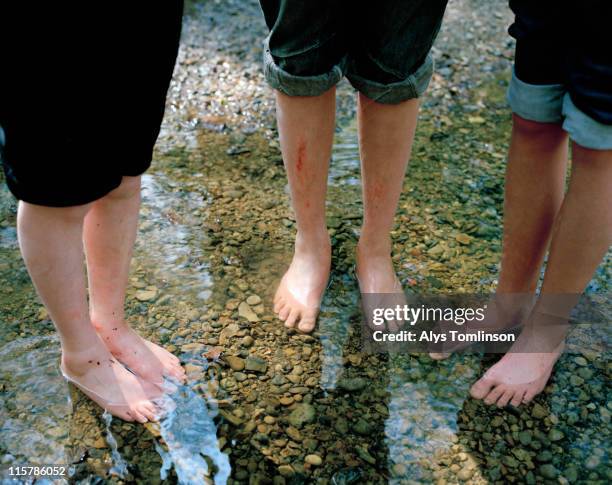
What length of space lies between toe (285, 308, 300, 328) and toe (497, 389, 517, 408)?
639mm

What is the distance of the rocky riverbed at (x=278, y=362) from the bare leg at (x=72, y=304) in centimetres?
6

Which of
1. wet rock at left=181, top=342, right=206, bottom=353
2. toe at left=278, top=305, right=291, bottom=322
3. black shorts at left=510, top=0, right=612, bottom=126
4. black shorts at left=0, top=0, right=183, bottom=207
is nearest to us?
black shorts at left=0, top=0, right=183, bottom=207

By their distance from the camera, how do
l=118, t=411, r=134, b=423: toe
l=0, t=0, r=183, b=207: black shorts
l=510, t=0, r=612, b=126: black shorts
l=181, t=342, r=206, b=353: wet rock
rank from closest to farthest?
1. l=0, t=0, r=183, b=207: black shorts
2. l=510, t=0, r=612, b=126: black shorts
3. l=118, t=411, r=134, b=423: toe
4. l=181, t=342, r=206, b=353: wet rock

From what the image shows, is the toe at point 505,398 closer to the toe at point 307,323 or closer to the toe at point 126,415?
the toe at point 307,323

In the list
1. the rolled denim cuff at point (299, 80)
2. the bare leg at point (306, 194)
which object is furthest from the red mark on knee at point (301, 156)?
the rolled denim cuff at point (299, 80)

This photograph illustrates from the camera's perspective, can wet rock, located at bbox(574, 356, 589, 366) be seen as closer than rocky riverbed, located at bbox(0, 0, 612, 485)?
No

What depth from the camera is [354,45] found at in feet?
5.92

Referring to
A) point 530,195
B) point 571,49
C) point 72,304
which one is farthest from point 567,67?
point 72,304

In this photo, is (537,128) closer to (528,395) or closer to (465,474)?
(528,395)

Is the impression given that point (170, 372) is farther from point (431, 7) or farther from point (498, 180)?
point (498, 180)

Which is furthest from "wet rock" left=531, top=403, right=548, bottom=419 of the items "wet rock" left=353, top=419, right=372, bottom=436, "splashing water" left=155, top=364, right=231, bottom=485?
"splashing water" left=155, top=364, right=231, bottom=485

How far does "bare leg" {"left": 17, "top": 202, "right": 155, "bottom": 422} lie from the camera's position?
1.50 meters

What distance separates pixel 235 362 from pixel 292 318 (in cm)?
24

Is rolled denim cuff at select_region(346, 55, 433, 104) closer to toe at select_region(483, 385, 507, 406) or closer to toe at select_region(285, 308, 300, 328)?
toe at select_region(285, 308, 300, 328)
